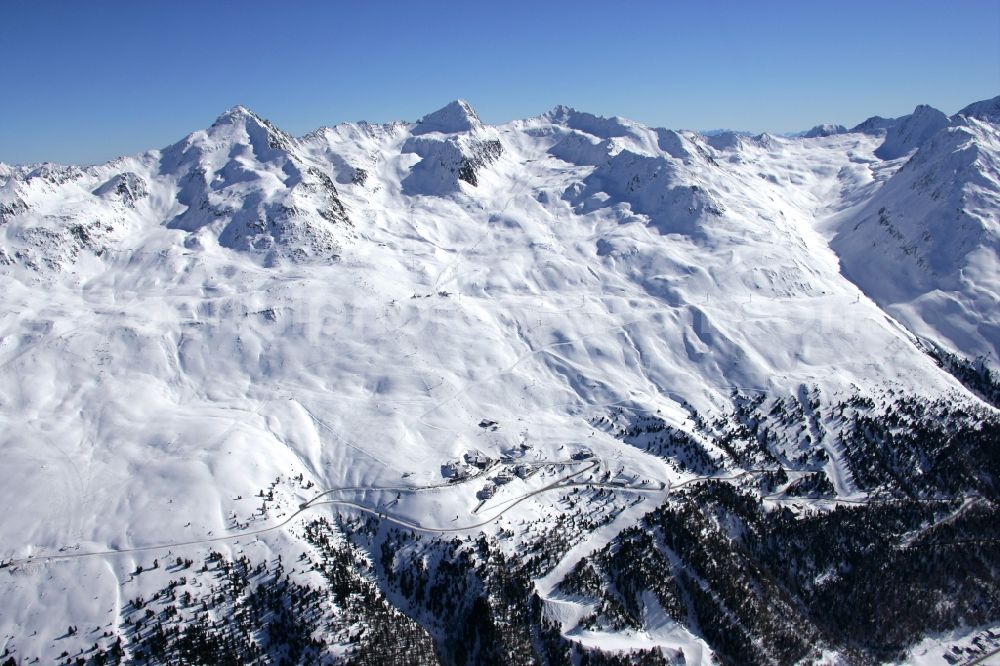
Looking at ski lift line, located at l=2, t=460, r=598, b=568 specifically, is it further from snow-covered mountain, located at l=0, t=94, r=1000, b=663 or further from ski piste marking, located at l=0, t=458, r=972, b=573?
snow-covered mountain, located at l=0, t=94, r=1000, b=663

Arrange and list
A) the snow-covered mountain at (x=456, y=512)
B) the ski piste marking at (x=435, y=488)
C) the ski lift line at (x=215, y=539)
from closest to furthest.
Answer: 1. the snow-covered mountain at (x=456, y=512)
2. the ski lift line at (x=215, y=539)
3. the ski piste marking at (x=435, y=488)

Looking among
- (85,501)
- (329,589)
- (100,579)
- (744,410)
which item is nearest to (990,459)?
(744,410)

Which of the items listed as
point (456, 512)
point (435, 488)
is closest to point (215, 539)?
point (435, 488)

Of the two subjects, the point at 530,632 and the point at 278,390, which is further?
the point at 278,390

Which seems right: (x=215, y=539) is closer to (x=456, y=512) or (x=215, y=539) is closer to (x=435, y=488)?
(x=435, y=488)

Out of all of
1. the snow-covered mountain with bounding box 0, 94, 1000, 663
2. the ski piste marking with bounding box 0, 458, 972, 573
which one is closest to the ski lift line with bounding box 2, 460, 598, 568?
the ski piste marking with bounding box 0, 458, 972, 573

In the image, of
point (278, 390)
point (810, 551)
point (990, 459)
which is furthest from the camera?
point (278, 390)

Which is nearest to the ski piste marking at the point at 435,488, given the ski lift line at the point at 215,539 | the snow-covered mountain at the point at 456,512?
the ski lift line at the point at 215,539

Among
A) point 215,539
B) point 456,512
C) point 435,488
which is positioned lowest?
point 456,512

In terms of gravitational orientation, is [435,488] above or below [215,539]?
below

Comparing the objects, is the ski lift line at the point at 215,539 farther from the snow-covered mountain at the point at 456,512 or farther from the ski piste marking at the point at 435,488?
the snow-covered mountain at the point at 456,512

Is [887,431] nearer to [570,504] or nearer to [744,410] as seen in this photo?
[744,410]
